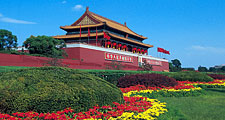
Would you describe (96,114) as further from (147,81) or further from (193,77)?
(193,77)

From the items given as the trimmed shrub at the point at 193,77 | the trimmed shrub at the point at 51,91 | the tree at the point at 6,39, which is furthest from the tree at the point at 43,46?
the trimmed shrub at the point at 51,91

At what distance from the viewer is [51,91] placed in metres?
4.66

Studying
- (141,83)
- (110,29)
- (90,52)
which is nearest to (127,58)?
(110,29)

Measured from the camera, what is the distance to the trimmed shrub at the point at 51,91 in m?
4.48

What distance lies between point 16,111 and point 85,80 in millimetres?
1613

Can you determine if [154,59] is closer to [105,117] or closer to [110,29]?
[110,29]

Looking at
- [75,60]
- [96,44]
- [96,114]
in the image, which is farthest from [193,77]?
[96,44]

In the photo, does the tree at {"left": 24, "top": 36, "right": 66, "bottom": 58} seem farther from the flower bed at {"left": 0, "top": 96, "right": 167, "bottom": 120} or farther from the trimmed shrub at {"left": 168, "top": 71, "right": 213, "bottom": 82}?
the flower bed at {"left": 0, "top": 96, "right": 167, "bottom": 120}

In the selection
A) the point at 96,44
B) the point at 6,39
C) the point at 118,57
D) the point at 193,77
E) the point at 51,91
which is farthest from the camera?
the point at 96,44

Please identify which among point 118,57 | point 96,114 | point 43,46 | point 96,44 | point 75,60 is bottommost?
point 96,114

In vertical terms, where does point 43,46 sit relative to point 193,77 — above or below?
above

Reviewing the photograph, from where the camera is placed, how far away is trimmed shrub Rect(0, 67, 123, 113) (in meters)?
4.48

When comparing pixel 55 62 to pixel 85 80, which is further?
pixel 55 62

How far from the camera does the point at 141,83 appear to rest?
10562 mm
